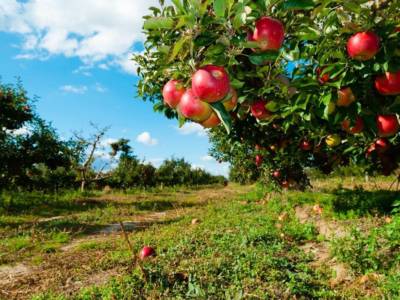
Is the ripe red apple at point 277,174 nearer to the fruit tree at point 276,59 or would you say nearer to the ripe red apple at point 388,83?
the fruit tree at point 276,59

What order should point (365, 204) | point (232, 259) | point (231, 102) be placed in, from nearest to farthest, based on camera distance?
point (231, 102) → point (232, 259) → point (365, 204)

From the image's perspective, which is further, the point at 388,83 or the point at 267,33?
the point at 388,83

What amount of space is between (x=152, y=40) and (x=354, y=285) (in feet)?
12.2

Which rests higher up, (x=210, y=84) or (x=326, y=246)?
(x=210, y=84)

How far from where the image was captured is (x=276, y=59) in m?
1.66

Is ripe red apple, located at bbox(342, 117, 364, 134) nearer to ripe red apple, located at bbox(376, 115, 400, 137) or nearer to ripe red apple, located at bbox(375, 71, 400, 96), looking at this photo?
ripe red apple, located at bbox(376, 115, 400, 137)


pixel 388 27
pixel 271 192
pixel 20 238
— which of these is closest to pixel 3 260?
pixel 20 238

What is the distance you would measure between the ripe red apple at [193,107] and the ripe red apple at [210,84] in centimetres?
7

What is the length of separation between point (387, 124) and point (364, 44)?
715 mm

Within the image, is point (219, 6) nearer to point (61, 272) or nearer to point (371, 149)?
point (371, 149)

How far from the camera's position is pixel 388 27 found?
2.19 metres

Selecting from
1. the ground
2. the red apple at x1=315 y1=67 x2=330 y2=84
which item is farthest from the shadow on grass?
the red apple at x1=315 y1=67 x2=330 y2=84

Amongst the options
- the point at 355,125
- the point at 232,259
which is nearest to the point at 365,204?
the point at 232,259

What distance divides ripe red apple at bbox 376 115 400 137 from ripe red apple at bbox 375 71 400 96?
294 mm
